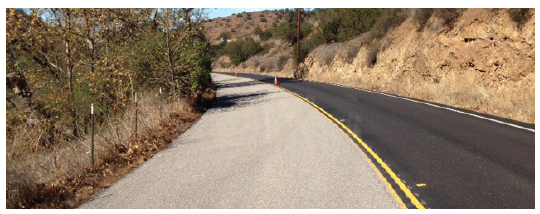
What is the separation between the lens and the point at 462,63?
18250mm

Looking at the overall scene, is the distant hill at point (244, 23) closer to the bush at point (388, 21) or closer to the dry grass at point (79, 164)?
the bush at point (388, 21)

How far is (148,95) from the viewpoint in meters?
15.5

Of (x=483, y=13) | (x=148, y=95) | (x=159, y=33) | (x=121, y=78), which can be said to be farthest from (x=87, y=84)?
(x=483, y=13)

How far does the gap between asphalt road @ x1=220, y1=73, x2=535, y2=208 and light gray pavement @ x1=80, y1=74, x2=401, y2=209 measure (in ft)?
2.20

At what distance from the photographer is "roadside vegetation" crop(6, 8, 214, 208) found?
11.0 metres

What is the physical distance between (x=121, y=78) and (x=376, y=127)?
30.9 ft

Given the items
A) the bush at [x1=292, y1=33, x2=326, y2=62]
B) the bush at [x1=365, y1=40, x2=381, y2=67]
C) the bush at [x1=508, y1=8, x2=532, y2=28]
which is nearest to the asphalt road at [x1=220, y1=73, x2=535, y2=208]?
the bush at [x1=508, y1=8, x2=532, y2=28]

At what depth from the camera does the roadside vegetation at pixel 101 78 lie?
Result: 11.0 meters

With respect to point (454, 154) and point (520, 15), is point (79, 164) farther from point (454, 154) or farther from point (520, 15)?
point (520, 15)

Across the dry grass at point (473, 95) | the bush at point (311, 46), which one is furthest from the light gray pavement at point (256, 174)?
the bush at point (311, 46)

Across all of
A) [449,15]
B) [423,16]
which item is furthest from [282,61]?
[449,15]

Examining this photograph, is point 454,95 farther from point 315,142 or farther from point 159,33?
point 159,33

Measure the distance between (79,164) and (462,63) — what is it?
1610cm

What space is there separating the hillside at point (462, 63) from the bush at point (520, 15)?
0.26ft
